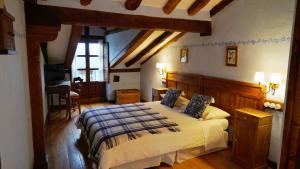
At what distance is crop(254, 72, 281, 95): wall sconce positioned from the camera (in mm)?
2730

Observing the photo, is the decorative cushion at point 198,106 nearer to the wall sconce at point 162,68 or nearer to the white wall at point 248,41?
the white wall at point 248,41

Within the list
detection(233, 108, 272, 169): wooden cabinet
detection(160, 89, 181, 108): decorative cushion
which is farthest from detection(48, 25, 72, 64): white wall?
detection(233, 108, 272, 169): wooden cabinet

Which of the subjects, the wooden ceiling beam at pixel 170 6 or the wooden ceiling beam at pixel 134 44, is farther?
the wooden ceiling beam at pixel 134 44

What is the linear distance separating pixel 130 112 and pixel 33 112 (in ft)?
5.27

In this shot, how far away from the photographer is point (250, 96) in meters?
3.22

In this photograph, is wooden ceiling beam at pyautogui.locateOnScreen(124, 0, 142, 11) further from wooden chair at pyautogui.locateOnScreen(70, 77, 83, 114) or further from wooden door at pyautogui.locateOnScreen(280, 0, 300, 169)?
wooden chair at pyautogui.locateOnScreen(70, 77, 83, 114)

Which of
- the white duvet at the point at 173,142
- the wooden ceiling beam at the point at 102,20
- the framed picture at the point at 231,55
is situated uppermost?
the wooden ceiling beam at the point at 102,20

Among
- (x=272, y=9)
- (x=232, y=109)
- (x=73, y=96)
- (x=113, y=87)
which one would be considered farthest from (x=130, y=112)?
(x=113, y=87)

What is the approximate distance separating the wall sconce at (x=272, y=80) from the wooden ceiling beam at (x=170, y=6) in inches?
66.5

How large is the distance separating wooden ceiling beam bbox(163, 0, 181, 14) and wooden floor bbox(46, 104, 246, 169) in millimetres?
2524

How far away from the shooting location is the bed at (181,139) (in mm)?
2658

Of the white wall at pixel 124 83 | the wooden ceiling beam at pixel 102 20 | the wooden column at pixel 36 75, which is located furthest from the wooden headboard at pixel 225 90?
the wooden column at pixel 36 75

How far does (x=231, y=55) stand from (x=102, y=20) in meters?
2.29

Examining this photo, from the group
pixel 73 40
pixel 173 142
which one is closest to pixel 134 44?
pixel 73 40
